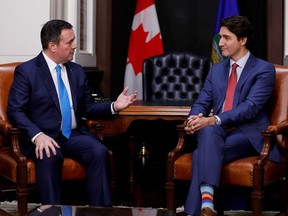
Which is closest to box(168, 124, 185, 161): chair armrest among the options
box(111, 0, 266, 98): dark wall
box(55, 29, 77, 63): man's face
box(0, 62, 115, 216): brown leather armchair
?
box(0, 62, 115, 216): brown leather armchair

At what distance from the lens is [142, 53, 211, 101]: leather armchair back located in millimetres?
5195

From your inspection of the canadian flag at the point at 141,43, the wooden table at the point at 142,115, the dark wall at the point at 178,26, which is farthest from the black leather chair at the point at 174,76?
the wooden table at the point at 142,115

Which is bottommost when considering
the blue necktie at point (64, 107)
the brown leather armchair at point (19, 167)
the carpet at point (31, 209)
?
the carpet at point (31, 209)

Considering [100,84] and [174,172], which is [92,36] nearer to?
[100,84]

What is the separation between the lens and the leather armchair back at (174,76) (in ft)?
17.0

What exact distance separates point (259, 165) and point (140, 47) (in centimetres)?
292

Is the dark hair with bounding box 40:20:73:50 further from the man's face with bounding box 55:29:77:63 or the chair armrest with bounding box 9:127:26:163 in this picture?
the chair armrest with bounding box 9:127:26:163

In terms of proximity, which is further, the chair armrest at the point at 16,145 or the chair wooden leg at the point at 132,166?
the chair wooden leg at the point at 132,166

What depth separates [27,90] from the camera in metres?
3.51

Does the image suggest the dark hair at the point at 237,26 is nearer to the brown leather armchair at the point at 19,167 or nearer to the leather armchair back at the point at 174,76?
the brown leather armchair at the point at 19,167

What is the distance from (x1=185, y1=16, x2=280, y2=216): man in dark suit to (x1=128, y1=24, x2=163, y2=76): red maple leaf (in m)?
2.23

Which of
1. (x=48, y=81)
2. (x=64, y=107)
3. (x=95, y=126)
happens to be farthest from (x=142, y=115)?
(x=48, y=81)

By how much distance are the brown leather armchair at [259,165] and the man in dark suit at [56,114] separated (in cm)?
37

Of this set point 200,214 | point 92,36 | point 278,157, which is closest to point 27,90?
point 200,214
